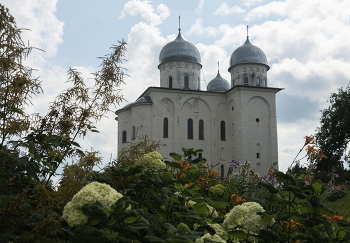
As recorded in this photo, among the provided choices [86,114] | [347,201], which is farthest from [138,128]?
[86,114]

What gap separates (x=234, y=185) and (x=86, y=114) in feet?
9.53

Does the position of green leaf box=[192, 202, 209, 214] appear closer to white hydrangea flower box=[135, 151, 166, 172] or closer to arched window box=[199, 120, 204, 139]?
white hydrangea flower box=[135, 151, 166, 172]

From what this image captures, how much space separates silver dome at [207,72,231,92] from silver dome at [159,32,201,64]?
11.8 feet

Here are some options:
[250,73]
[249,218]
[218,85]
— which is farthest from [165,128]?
[249,218]

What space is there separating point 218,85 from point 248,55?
452 cm

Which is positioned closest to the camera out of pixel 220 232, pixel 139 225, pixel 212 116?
pixel 139 225

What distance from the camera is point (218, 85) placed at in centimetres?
3456

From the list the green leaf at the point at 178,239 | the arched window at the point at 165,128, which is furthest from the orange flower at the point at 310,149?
the arched window at the point at 165,128

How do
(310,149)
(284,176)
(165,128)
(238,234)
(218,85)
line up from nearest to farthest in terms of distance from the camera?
(238,234) → (284,176) → (310,149) → (165,128) → (218,85)

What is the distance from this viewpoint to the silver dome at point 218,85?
3425cm

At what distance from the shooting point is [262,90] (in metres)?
29.0

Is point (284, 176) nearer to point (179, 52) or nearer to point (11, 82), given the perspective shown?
point (11, 82)

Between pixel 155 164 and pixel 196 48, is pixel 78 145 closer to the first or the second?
pixel 155 164

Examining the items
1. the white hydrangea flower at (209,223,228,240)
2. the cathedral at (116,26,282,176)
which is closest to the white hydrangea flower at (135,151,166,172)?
the white hydrangea flower at (209,223,228,240)
